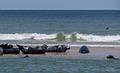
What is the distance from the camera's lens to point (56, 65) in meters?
31.5

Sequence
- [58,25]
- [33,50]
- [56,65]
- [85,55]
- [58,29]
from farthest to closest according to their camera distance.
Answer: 1. [58,25]
2. [58,29]
3. [33,50]
4. [85,55]
5. [56,65]

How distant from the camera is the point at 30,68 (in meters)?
30.3

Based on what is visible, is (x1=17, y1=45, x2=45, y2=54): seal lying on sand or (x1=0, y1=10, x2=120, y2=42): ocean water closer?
(x1=17, y1=45, x2=45, y2=54): seal lying on sand

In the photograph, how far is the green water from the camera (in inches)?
1162

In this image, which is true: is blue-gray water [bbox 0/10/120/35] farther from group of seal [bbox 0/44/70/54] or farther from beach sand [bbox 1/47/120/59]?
group of seal [bbox 0/44/70/54]

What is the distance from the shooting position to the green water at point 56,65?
29516 mm

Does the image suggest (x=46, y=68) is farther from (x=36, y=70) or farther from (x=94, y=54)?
(x=94, y=54)

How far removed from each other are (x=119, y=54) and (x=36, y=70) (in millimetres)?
9205

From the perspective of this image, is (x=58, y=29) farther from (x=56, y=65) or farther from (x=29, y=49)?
(x=56, y=65)

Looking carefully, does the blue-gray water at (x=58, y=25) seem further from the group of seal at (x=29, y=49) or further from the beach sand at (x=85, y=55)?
the group of seal at (x=29, y=49)

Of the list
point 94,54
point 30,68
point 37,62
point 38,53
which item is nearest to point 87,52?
point 94,54

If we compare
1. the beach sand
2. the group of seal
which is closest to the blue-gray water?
the beach sand

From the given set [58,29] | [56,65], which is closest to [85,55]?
[56,65]

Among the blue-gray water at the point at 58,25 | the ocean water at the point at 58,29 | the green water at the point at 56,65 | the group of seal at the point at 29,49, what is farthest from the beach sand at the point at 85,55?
the blue-gray water at the point at 58,25
